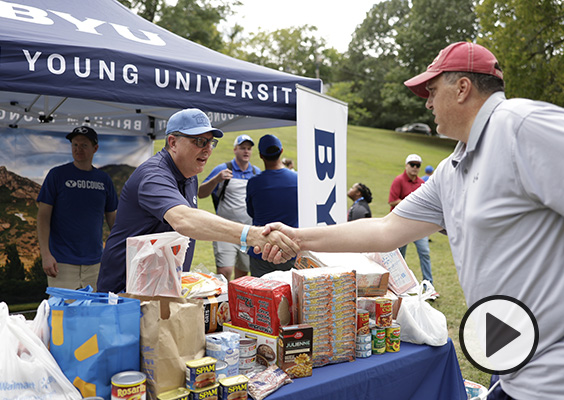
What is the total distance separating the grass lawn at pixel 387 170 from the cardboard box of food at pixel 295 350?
2.16 m

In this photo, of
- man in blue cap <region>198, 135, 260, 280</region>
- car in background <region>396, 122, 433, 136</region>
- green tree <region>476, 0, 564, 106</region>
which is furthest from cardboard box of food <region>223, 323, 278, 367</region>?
car in background <region>396, 122, 433, 136</region>

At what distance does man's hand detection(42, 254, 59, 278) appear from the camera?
413 centimetres

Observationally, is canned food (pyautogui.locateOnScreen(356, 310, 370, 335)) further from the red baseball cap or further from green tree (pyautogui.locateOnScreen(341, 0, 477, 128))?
green tree (pyautogui.locateOnScreen(341, 0, 477, 128))

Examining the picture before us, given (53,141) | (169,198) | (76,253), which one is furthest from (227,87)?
(53,141)

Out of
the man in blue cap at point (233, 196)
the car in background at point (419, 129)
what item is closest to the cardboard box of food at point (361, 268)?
the man in blue cap at point (233, 196)

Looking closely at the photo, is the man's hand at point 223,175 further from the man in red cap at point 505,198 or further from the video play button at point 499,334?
the video play button at point 499,334

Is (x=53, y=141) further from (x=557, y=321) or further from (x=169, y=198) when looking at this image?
(x=557, y=321)

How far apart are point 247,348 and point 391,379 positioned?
79cm

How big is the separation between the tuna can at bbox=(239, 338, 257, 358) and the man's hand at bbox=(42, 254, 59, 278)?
293 centimetres

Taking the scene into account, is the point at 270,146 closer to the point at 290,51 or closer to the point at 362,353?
the point at 362,353

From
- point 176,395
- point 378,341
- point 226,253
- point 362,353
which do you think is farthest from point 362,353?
point 226,253

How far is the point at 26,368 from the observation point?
1527mm

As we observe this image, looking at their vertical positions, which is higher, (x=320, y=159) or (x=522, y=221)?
(x=320, y=159)

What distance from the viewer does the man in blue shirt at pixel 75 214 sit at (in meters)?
4.16
